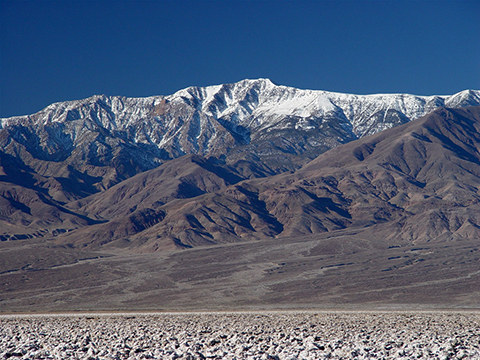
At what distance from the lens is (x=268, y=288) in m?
109

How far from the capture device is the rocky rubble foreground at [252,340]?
2545cm

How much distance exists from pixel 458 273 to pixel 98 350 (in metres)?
107

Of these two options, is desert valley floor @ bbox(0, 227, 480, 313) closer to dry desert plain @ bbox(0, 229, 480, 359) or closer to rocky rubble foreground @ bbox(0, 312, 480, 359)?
dry desert plain @ bbox(0, 229, 480, 359)

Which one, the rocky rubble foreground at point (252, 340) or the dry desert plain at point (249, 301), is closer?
the rocky rubble foreground at point (252, 340)

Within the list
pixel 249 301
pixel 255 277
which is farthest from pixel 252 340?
pixel 255 277

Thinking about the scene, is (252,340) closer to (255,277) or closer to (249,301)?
(249,301)

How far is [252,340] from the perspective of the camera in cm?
2936

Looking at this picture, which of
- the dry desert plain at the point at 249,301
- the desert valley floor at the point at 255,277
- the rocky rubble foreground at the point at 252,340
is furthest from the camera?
the desert valley floor at the point at 255,277

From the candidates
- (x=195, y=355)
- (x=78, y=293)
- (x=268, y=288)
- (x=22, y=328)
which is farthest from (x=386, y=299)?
(x=195, y=355)

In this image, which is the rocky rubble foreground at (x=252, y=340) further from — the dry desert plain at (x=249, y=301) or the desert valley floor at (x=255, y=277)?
the desert valley floor at (x=255, y=277)

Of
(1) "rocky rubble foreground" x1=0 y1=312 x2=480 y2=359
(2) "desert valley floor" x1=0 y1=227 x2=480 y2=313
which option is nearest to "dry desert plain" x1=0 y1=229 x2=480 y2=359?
(1) "rocky rubble foreground" x1=0 y1=312 x2=480 y2=359

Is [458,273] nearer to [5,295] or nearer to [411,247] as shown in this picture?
[411,247]

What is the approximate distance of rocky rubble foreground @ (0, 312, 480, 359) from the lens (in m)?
25.5

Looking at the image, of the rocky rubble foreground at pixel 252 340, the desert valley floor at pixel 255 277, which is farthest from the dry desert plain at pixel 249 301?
the desert valley floor at pixel 255 277
